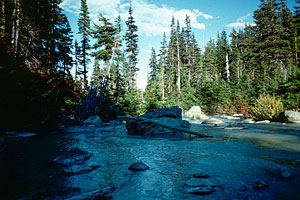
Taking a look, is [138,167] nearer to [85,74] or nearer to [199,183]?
[199,183]

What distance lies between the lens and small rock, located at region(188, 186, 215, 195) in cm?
199

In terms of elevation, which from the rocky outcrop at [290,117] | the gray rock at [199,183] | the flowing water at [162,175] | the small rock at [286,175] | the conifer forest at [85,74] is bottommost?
the flowing water at [162,175]

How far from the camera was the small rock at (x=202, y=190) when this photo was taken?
1.99 m

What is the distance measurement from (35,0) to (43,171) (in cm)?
1672

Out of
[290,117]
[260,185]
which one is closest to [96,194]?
[260,185]

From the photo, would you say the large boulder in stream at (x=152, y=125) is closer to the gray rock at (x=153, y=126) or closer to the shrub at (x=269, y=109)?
the gray rock at (x=153, y=126)

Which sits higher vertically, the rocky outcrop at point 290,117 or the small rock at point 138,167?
the rocky outcrop at point 290,117

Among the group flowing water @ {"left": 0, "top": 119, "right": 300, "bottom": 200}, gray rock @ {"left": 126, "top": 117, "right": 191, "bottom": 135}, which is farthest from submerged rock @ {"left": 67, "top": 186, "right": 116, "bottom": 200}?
gray rock @ {"left": 126, "top": 117, "right": 191, "bottom": 135}

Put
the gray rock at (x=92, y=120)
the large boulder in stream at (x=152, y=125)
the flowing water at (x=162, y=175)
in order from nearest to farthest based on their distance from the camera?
the flowing water at (x=162, y=175) < the large boulder in stream at (x=152, y=125) < the gray rock at (x=92, y=120)

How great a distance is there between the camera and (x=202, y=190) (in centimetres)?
201

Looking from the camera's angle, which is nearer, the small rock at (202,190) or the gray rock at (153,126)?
the small rock at (202,190)

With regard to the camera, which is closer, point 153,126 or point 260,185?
point 260,185

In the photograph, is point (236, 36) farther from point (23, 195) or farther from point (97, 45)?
point (23, 195)

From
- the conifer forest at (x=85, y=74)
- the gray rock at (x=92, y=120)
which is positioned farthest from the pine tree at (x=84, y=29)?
the gray rock at (x=92, y=120)
